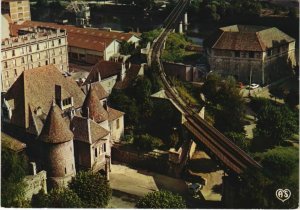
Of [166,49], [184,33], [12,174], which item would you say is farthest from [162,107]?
[184,33]

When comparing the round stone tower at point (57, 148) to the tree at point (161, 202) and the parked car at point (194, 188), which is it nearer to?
the tree at point (161, 202)

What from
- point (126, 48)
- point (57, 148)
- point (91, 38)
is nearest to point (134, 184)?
point (57, 148)

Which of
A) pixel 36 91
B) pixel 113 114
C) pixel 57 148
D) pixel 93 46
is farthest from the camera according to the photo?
pixel 93 46

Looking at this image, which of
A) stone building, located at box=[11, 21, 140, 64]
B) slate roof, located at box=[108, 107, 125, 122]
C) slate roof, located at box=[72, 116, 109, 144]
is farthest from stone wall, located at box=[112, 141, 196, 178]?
stone building, located at box=[11, 21, 140, 64]

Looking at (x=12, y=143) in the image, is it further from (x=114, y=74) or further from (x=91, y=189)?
(x=114, y=74)

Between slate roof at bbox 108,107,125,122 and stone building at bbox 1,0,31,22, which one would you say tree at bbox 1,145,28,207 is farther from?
stone building at bbox 1,0,31,22

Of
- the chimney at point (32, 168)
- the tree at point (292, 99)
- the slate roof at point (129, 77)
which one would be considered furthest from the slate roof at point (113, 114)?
the tree at point (292, 99)

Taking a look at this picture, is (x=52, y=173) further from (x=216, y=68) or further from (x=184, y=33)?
(x=184, y=33)
